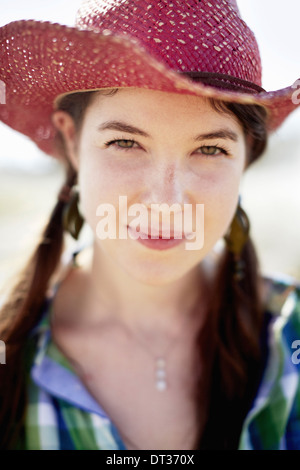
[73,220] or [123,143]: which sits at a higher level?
[123,143]

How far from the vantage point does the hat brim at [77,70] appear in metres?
1.08

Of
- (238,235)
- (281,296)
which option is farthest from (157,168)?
(281,296)

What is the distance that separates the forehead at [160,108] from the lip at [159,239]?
14.2 inches

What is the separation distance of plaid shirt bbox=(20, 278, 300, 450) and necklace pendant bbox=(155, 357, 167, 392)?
0.28m

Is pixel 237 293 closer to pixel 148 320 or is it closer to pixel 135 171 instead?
pixel 148 320

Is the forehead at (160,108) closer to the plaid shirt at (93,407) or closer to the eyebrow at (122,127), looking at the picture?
the eyebrow at (122,127)

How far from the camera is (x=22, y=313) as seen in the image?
177 centimetres

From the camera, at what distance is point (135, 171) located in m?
1.37

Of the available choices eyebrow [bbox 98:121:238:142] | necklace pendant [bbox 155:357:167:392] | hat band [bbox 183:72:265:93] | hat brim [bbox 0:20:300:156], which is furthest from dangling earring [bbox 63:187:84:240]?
hat band [bbox 183:72:265:93]

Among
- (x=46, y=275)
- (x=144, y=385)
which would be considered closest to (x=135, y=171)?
(x=46, y=275)

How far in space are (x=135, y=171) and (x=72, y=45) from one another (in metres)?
0.40

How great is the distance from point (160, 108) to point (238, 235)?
708 mm

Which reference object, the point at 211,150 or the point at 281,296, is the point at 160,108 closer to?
the point at 211,150

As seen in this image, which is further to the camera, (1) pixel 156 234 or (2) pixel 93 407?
(2) pixel 93 407
